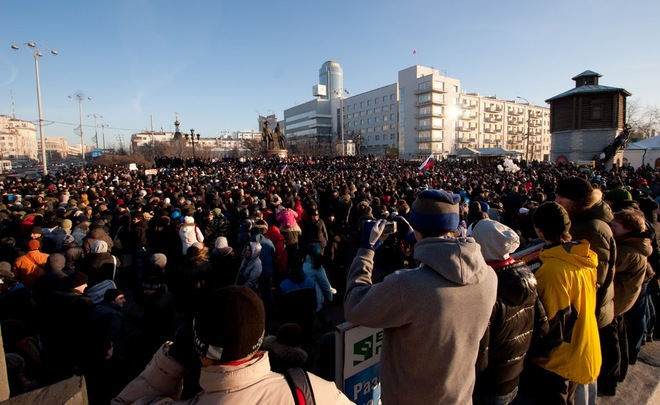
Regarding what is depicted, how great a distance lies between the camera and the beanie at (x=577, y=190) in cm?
304

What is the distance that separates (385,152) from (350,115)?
19869mm

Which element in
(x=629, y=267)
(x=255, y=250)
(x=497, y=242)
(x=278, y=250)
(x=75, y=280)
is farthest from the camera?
(x=278, y=250)

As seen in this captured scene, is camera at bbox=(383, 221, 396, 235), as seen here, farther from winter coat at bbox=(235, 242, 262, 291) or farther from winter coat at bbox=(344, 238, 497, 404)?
winter coat at bbox=(235, 242, 262, 291)

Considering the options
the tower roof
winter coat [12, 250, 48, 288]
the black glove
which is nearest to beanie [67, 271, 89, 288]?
winter coat [12, 250, 48, 288]

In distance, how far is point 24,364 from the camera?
A: 2834mm

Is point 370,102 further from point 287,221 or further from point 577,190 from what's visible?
point 577,190

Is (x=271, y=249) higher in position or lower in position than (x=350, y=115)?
lower

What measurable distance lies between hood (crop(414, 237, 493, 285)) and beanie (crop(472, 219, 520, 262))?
1.76ft

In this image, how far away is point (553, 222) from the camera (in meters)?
2.52

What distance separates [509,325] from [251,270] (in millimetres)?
4117

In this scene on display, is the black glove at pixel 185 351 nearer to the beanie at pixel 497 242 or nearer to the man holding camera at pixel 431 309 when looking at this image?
the man holding camera at pixel 431 309

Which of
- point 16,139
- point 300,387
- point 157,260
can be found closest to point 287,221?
point 157,260

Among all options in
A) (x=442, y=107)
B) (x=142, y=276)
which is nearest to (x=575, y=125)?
(x=442, y=107)

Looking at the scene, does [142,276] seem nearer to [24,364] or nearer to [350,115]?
[24,364]
